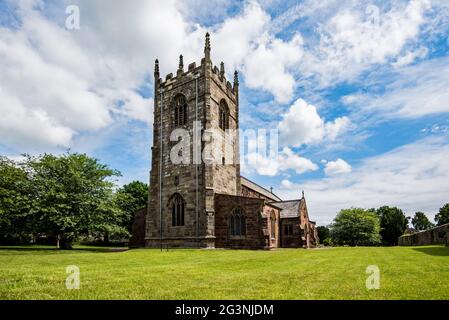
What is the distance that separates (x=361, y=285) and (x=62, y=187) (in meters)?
28.5

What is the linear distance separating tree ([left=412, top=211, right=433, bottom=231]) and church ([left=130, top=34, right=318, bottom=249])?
376 ft

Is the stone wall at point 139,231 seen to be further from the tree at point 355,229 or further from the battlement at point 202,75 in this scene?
the tree at point 355,229

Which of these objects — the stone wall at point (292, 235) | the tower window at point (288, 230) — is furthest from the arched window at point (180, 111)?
the tower window at point (288, 230)

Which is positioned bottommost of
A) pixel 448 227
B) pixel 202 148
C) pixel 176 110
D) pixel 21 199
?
pixel 448 227

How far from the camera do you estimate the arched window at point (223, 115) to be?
3401cm

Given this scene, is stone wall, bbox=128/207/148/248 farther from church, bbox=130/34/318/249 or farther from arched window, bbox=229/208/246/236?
arched window, bbox=229/208/246/236

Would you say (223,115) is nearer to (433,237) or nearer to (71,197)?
(71,197)

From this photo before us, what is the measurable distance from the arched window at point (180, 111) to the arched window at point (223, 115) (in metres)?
3.78

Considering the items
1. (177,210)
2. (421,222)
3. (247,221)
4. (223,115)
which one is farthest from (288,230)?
(421,222)

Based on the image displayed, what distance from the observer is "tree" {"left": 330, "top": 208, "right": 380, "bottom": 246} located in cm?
6181
